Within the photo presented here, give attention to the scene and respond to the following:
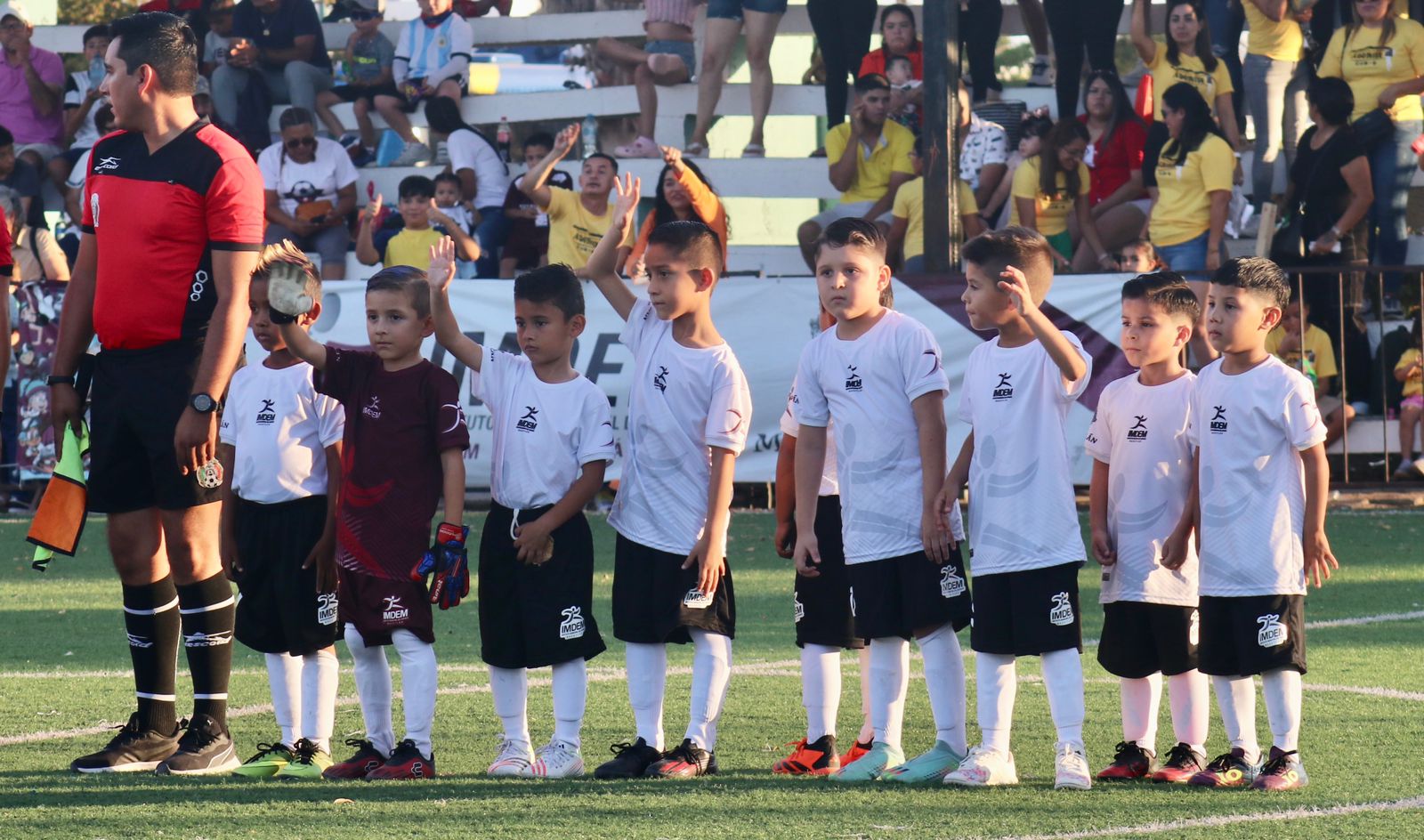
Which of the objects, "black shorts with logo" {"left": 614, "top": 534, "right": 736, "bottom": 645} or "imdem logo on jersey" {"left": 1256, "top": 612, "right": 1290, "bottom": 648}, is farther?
"black shorts with logo" {"left": 614, "top": 534, "right": 736, "bottom": 645}

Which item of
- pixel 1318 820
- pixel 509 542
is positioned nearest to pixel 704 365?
pixel 509 542

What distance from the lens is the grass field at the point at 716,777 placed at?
4691 millimetres

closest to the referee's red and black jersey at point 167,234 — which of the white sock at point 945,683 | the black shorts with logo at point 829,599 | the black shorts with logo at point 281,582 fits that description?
the black shorts with logo at point 281,582

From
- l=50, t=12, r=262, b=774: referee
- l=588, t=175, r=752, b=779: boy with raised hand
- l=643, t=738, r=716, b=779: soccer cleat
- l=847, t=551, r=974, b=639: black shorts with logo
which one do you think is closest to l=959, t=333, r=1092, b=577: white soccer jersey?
l=847, t=551, r=974, b=639: black shorts with logo

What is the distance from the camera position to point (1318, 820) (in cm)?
473

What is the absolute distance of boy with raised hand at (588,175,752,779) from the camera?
5617mm

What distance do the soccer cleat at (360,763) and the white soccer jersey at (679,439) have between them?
1034mm

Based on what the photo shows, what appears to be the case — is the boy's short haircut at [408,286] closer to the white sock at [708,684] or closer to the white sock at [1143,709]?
the white sock at [708,684]

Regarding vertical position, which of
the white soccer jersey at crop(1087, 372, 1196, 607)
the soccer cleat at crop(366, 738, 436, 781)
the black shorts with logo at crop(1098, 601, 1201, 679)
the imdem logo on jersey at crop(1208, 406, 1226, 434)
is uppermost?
the imdem logo on jersey at crop(1208, 406, 1226, 434)

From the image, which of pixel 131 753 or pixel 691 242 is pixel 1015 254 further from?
pixel 131 753

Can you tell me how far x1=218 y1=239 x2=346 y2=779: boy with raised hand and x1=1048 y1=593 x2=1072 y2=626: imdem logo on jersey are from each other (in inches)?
88.1

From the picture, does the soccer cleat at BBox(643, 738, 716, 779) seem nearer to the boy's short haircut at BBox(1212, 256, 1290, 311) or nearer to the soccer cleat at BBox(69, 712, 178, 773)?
the soccer cleat at BBox(69, 712, 178, 773)

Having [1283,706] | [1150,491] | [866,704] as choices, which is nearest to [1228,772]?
[1283,706]

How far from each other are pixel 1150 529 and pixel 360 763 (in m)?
2.55
